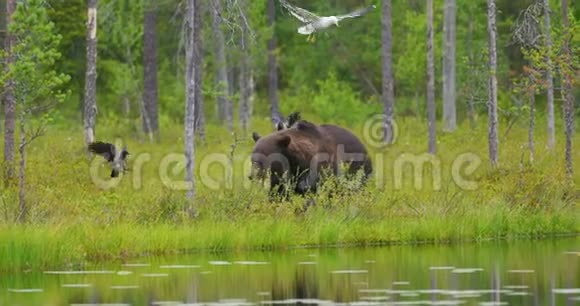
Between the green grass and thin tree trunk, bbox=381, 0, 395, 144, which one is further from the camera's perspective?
thin tree trunk, bbox=381, 0, 395, 144

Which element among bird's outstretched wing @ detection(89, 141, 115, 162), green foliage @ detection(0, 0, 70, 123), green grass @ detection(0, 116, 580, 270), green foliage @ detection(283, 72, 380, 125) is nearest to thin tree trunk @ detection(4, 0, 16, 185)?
green grass @ detection(0, 116, 580, 270)

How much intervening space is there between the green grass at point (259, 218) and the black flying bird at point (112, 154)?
207 centimetres

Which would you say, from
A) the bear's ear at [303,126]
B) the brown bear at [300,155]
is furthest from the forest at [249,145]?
the bear's ear at [303,126]

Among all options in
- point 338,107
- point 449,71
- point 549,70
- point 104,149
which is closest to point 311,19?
point 549,70

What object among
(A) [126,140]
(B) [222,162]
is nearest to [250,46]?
(A) [126,140]

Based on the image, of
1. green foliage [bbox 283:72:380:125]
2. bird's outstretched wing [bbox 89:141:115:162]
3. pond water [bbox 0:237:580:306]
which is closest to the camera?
pond water [bbox 0:237:580:306]

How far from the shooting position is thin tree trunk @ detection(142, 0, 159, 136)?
4049cm

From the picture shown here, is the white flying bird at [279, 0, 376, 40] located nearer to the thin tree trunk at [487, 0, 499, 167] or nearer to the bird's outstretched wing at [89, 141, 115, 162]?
the thin tree trunk at [487, 0, 499, 167]

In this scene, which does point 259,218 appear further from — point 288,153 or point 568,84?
point 568,84

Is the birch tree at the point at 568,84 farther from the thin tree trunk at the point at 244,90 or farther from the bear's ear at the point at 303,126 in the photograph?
the thin tree trunk at the point at 244,90

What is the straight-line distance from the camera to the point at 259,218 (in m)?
21.4

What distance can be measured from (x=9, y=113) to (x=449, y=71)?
71.5ft

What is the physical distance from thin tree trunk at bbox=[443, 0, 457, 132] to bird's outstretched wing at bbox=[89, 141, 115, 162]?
16.6m

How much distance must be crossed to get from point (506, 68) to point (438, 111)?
212 inches
